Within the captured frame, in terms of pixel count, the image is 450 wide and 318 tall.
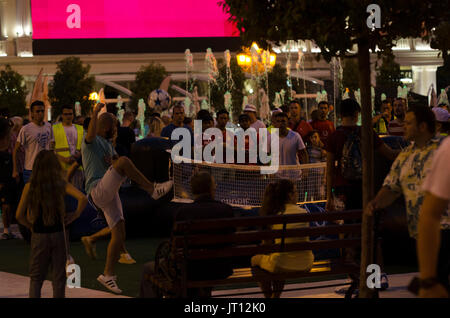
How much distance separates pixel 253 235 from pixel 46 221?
5.23 feet

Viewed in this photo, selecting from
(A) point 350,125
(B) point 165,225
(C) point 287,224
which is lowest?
(B) point 165,225

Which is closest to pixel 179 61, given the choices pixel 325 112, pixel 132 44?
pixel 132 44

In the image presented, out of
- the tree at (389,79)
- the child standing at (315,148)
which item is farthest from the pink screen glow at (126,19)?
the child standing at (315,148)

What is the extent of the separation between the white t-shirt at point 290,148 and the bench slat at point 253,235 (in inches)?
181

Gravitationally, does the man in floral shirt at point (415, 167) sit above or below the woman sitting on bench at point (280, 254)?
above

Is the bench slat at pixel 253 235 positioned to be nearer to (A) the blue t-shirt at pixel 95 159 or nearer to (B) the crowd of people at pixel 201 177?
(B) the crowd of people at pixel 201 177

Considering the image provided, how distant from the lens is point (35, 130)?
41.7 ft

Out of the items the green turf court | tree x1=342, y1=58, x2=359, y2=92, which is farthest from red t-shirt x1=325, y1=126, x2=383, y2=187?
tree x1=342, y1=58, x2=359, y2=92

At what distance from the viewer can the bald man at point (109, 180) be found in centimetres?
892

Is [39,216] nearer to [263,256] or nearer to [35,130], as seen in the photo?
[263,256]

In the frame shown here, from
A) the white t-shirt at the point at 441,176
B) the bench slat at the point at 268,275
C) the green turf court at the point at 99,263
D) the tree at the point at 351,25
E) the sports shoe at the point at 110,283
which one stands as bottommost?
the green turf court at the point at 99,263

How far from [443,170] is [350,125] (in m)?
4.48

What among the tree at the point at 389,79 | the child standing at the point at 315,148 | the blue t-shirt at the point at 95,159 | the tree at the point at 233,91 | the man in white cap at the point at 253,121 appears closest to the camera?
the blue t-shirt at the point at 95,159

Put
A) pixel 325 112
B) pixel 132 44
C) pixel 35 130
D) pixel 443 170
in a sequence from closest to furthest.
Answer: pixel 443 170, pixel 35 130, pixel 325 112, pixel 132 44
